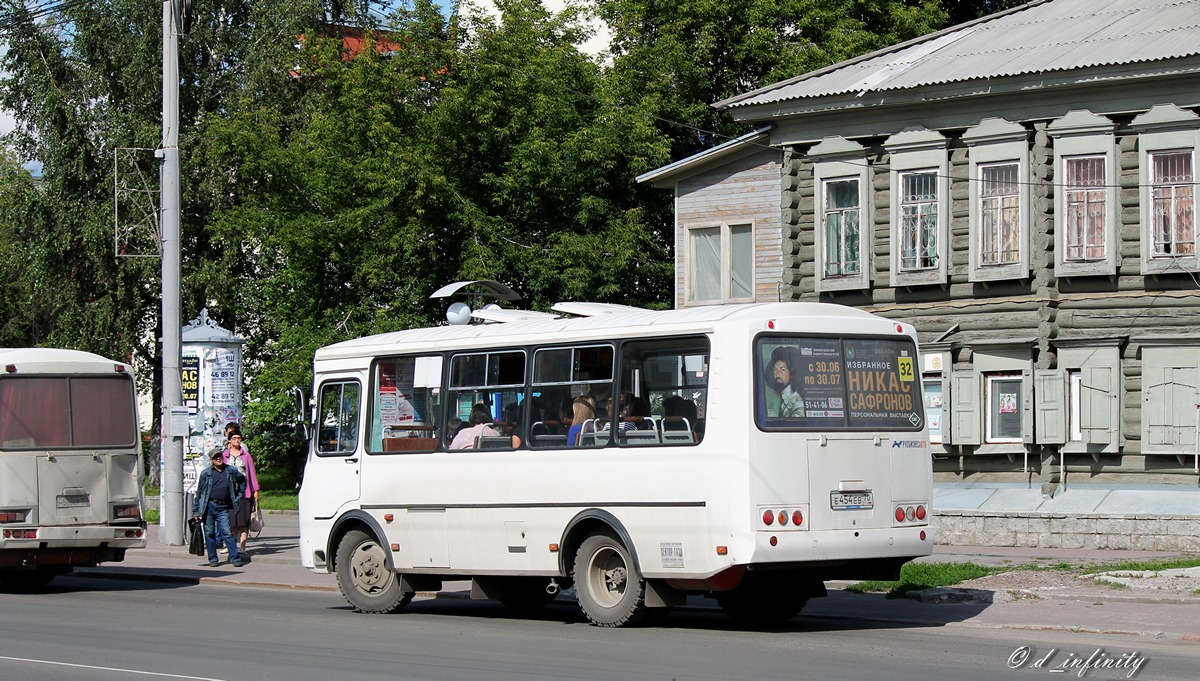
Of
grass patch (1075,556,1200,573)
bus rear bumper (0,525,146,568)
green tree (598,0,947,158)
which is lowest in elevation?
grass patch (1075,556,1200,573)

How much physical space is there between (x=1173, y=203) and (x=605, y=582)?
1470 cm

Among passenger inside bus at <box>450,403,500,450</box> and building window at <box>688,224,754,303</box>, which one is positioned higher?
building window at <box>688,224,754,303</box>

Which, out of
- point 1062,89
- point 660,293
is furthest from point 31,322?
point 1062,89

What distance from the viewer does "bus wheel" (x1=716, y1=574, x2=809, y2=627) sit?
14.7 m

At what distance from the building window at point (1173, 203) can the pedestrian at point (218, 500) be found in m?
14.9

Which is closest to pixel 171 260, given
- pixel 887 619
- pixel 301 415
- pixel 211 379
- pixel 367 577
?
pixel 211 379

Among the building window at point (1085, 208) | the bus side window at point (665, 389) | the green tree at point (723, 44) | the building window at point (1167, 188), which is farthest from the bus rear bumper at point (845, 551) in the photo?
the green tree at point (723, 44)

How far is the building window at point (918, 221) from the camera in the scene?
90.2ft

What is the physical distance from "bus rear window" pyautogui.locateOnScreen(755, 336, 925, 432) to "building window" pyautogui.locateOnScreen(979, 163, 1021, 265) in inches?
504

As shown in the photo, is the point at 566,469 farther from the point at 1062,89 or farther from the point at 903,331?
the point at 1062,89

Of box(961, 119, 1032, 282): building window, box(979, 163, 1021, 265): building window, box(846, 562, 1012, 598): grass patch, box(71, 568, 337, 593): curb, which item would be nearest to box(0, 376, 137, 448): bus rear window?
box(71, 568, 337, 593): curb

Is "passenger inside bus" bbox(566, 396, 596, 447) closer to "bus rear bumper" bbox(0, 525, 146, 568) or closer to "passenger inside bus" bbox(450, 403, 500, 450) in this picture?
"passenger inside bus" bbox(450, 403, 500, 450)

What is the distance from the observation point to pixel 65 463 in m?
19.8
